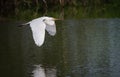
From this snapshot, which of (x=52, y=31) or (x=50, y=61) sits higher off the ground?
(x=52, y=31)

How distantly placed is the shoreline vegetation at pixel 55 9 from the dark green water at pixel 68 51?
531 centimetres

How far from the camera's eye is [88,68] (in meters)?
11.7

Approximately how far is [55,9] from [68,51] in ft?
52.5

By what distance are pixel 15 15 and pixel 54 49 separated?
13.4 metres

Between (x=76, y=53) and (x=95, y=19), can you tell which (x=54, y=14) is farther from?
(x=76, y=53)

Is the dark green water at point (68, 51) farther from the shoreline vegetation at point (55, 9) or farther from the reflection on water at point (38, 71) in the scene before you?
the shoreline vegetation at point (55, 9)

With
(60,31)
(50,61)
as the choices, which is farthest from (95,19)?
(50,61)

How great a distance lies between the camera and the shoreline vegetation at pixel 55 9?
1063 inches

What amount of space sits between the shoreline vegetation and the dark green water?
5.31m

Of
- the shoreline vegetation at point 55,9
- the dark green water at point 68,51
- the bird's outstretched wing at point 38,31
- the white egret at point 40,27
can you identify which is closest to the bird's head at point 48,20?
the white egret at point 40,27

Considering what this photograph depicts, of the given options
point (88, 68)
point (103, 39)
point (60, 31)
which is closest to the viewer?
point (88, 68)

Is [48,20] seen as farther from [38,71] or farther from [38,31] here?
[38,71]

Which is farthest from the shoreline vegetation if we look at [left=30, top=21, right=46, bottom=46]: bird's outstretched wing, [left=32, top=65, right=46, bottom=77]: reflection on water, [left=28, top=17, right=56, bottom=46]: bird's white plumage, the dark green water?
[left=30, top=21, right=46, bottom=46]: bird's outstretched wing

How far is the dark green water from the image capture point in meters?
11.6
